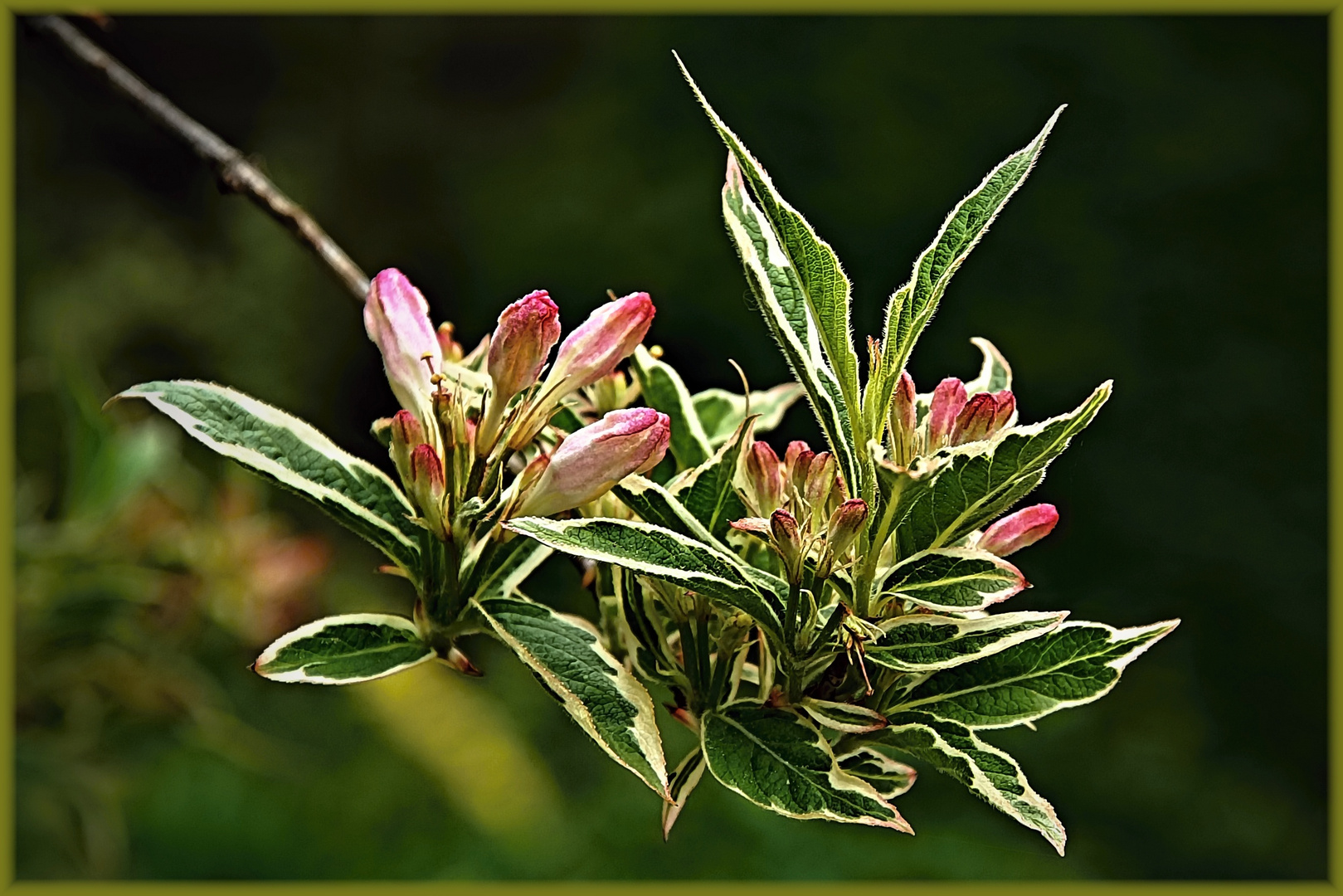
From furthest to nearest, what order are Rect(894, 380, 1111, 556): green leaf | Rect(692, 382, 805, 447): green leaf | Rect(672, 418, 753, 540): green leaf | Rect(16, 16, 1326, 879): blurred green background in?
Rect(16, 16, 1326, 879): blurred green background < Rect(692, 382, 805, 447): green leaf < Rect(672, 418, 753, 540): green leaf < Rect(894, 380, 1111, 556): green leaf

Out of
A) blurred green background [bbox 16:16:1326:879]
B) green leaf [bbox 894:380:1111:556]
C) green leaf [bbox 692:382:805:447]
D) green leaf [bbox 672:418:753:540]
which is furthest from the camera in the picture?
blurred green background [bbox 16:16:1326:879]

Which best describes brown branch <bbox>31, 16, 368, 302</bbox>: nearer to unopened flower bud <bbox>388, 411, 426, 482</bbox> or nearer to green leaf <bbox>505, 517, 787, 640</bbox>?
unopened flower bud <bbox>388, 411, 426, 482</bbox>

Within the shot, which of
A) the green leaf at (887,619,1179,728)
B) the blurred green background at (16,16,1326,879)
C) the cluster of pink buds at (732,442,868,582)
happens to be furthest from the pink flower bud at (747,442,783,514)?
the blurred green background at (16,16,1326,879)

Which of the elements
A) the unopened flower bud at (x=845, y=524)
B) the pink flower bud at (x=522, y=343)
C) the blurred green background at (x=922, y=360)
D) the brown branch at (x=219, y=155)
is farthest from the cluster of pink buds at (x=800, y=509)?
the blurred green background at (x=922, y=360)

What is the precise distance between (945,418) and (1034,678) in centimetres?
12

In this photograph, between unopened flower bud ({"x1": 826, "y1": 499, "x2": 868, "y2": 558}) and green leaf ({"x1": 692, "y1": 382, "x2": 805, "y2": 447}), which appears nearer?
unopened flower bud ({"x1": 826, "y1": 499, "x2": 868, "y2": 558})

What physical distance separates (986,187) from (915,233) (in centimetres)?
202

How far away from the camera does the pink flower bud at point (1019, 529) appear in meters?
0.49

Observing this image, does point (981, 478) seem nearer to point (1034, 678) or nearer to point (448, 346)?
point (1034, 678)

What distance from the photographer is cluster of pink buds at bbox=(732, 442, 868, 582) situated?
0.42 m

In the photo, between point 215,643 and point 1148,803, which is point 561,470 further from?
point 1148,803

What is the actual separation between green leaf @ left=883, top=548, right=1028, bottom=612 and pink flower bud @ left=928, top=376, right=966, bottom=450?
48 mm

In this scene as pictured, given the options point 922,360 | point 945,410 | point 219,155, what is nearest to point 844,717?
point 945,410

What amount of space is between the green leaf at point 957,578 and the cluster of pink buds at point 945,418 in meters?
0.04
